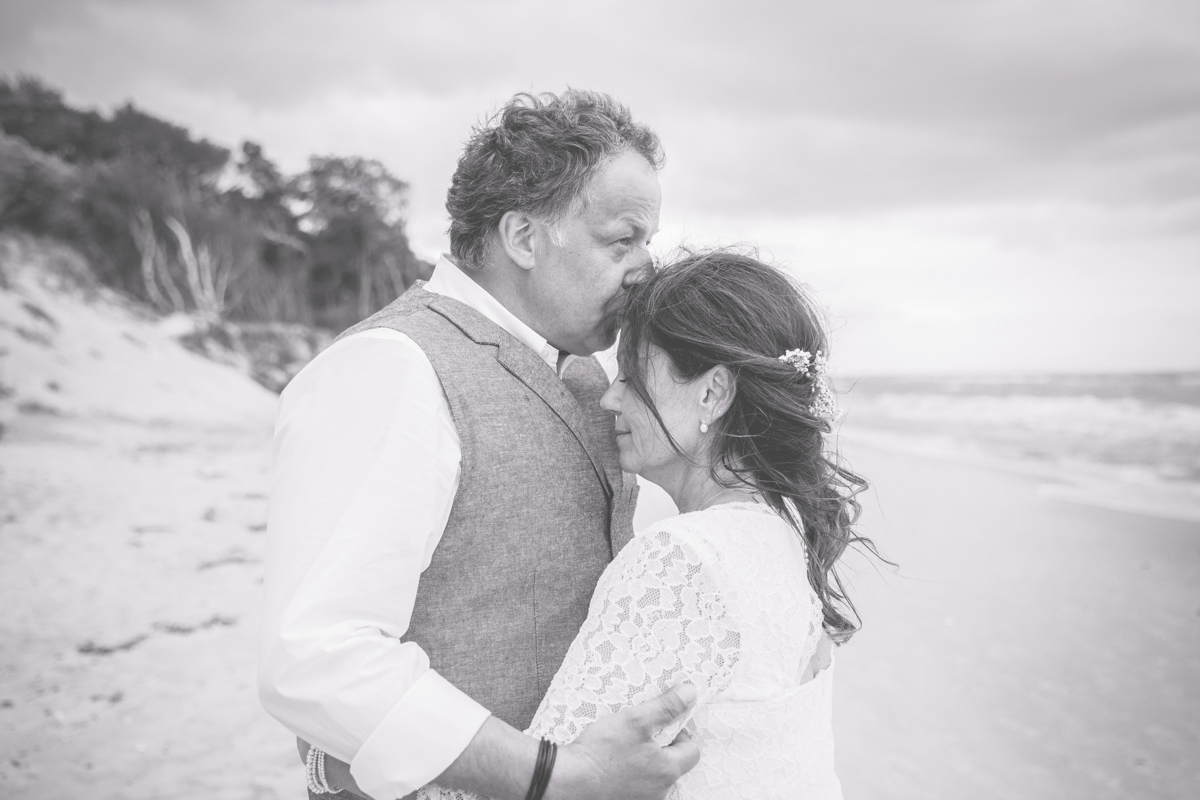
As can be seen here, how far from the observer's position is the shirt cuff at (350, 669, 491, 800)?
52.2 inches

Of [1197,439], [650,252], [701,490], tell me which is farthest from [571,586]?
[1197,439]

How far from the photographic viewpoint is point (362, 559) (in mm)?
1378

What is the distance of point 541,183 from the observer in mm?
2059

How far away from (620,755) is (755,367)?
924 mm

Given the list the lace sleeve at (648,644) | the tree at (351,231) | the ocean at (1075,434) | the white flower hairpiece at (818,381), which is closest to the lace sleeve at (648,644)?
the lace sleeve at (648,644)

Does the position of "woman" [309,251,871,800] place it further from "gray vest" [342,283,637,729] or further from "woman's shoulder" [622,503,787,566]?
"gray vest" [342,283,637,729]

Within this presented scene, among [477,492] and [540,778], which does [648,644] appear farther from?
[477,492]

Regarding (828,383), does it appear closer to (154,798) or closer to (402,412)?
(402,412)

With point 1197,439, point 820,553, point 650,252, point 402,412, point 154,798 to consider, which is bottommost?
point 154,798

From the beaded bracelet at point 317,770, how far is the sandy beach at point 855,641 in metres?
1.65

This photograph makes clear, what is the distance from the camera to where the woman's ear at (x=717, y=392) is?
1.89m

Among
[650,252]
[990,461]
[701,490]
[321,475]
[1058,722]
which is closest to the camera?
[321,475]

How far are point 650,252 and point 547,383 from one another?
58 cm

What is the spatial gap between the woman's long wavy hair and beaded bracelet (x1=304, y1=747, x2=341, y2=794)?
106 cm
